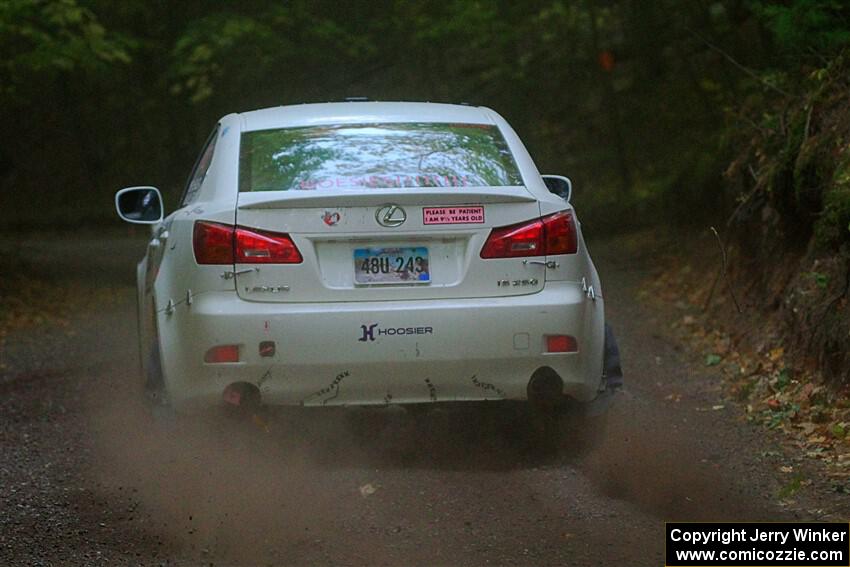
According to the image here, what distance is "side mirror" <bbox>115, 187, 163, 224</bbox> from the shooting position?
7770 mm

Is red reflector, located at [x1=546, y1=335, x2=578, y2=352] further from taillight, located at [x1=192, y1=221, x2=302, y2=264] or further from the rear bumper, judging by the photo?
taillight, located at [x1=192, y1=221, x2=302, y2=264]

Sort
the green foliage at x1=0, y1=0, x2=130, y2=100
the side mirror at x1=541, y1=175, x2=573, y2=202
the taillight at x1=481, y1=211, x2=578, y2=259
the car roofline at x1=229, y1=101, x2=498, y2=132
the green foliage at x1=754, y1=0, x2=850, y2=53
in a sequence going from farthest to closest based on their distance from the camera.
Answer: the green foliage at x1=0, y1=0, x2=130, y2=100 < the green foliage at x1=754, y1=0, x2=850, y2=53 < the side mirror at x1=541, y1=175, x2=573, y2=202 < the car roofline at x1=229, y1=101, x2=498, y2=132 < the taillight at x1=481, y1=211, x2=578, y2=259

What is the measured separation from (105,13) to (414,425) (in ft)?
46.0

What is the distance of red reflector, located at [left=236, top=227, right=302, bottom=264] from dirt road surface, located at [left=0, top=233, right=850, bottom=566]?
0.87m

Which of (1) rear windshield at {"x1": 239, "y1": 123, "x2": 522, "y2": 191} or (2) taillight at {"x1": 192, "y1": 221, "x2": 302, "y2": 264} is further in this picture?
(1) rear windshield at {"x1": 239, "y1": 123, "x2": 522, "y2": 191}

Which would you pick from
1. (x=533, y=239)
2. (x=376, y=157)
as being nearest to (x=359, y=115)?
(x=376, y=157)

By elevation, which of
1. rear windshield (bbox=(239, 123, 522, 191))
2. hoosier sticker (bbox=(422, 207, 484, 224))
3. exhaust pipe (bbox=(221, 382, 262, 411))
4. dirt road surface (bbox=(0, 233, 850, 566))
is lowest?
dirt road surface (bbox=(0, 233, 850, 566))

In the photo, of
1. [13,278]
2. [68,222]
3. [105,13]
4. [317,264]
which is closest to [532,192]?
[317,264]

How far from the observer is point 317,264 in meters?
6.07

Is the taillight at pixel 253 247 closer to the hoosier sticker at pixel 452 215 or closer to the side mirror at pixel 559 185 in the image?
the hoosier sticker at pixel 452 215

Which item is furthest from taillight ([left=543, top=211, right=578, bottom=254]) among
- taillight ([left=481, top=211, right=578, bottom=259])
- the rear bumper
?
the rear bumper

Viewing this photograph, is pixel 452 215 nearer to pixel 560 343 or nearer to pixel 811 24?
pixel 560 343

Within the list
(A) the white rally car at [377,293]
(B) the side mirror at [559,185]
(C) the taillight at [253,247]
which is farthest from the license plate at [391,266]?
(B) the side mirror at [559,185]

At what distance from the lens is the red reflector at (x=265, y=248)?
6.04 metres
